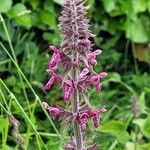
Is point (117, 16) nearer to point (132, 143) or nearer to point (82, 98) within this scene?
point (132, 143)

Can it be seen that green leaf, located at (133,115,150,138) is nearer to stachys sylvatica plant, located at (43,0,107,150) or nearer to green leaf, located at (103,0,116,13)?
stachys sylvatica plant, located at (43,0,107,150)

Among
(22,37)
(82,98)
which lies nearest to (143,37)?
(22,37)

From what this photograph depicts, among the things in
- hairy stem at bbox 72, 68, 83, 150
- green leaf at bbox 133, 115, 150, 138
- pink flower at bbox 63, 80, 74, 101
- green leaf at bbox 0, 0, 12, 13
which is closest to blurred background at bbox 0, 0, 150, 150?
green leaf at bbox 0, 0, 12, 13

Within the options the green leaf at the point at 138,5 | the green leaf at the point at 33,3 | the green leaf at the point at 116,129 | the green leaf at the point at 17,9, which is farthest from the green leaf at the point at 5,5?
the green leaf at the point at 116,129

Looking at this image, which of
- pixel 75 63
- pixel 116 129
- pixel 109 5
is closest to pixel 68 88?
pixel 75 63

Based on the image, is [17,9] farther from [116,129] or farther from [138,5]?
[116,129]
